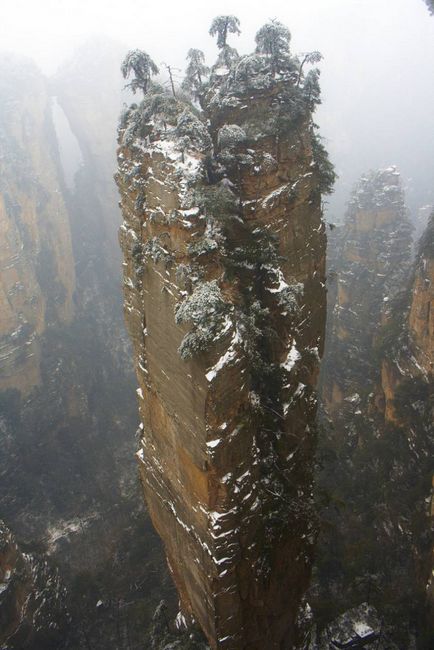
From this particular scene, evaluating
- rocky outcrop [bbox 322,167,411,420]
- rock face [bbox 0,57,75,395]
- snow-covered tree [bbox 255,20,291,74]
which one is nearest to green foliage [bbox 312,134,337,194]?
snow-covered tree [bbox 255,20,291,74]

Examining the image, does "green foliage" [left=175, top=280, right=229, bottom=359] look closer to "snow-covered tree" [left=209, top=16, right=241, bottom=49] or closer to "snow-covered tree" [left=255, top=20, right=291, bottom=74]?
"snow-covered tree" [left=255, top=20, right=291, bottom=74]

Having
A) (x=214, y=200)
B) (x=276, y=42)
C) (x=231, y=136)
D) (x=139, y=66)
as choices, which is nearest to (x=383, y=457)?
(x=214, y=200)

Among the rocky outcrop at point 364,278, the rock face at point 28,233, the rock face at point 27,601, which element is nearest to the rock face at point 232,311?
the rock face at point 27,601

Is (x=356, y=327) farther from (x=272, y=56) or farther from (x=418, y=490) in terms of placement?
(x=272, y=56)

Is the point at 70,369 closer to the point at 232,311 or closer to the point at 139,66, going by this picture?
the point at 139,66

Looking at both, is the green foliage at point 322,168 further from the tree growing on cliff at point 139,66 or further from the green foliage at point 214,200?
the tree growing on cliff at point 139,66
